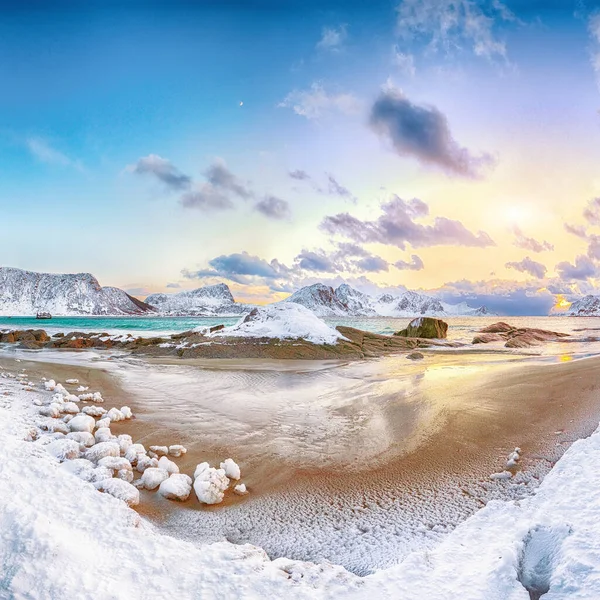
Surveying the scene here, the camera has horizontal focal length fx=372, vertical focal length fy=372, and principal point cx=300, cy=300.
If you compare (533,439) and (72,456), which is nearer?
(72,456)

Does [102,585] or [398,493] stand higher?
[102,585]

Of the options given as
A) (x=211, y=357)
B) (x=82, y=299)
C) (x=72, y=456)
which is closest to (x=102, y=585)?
(x=72, y=456)

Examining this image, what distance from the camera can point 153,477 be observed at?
13.1ft

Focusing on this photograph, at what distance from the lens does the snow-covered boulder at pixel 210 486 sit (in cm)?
375

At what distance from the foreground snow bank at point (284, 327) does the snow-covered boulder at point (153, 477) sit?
13156mm

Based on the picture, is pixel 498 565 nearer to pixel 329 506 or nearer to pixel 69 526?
pixel 329 506

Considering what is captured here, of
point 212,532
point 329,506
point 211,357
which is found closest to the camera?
point 212,532

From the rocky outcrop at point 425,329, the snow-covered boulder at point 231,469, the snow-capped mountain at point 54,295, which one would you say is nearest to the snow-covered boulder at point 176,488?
the snow-covered boulder at point 231,469

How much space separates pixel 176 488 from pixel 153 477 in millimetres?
369

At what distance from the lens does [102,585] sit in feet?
6.66

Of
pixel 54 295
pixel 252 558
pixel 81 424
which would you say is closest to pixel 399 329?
pixel 81 424

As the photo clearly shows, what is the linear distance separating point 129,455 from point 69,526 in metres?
2.04

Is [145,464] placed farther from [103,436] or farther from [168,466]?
[103,436]

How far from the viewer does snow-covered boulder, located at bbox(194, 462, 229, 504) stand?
375 cm
